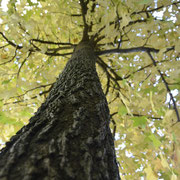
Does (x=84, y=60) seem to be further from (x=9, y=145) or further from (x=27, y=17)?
(x=9, y=145)

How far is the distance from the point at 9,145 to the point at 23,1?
2.43 meters

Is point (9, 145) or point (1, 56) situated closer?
point (9, 145)

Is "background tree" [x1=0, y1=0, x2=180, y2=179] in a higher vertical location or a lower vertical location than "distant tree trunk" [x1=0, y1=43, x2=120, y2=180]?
higher

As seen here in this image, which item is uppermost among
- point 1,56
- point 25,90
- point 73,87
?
point 1,56

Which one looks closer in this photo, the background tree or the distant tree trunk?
the distant tree trunk

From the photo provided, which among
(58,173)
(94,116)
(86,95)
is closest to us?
(58,173)

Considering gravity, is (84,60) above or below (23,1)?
below

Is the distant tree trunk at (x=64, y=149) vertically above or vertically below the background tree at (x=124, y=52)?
below

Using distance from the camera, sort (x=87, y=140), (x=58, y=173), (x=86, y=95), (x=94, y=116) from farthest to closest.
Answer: (x=86, y=95)
(x=94, y=116)
(x=87, y=140)
(x=58, y=173)

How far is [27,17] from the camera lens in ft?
6.26

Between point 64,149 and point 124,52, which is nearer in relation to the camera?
point 64,149

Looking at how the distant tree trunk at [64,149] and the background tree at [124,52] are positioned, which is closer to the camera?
the distant tree trunk at [64,149]

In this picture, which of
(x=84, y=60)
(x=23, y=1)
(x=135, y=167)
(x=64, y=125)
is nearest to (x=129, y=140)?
(x=135, y=167)

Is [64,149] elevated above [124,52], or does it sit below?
below
